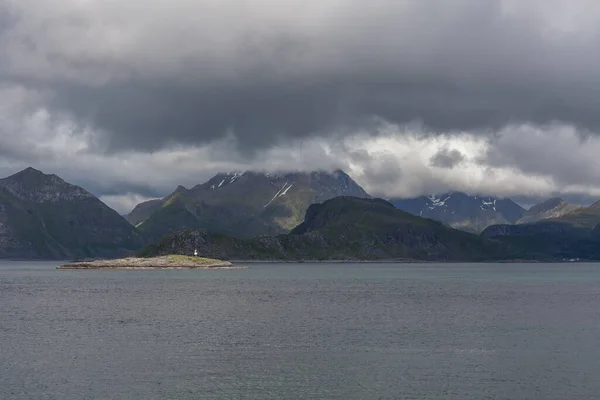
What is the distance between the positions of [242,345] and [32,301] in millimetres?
99641

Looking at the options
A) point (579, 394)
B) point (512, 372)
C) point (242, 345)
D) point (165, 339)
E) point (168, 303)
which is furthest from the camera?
point (168, 303)

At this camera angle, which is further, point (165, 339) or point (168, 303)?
point (168, 303)

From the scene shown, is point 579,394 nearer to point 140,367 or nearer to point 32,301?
point 140,367

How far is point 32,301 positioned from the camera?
168m

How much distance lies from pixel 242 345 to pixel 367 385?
29251mm

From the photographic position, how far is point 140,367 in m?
74.6

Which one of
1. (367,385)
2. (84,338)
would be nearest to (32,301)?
(84,338)

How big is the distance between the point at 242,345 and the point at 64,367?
974 inches

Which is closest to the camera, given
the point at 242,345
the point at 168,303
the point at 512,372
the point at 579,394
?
the point at 579,394

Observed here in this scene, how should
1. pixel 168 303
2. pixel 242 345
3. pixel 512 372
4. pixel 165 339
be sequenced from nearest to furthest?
1. pixel 512 372
2. pixel 242 345
3. pixel 165 339
4. pixel 168 303

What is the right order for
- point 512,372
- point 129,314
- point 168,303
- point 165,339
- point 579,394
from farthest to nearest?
point 168,303
point 129,314
point 165,339
point 512,372
point 579,394

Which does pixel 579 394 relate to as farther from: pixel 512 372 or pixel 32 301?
pixel 32 301

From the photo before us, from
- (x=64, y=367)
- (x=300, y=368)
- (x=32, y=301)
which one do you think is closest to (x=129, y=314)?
(x=32, y=301)

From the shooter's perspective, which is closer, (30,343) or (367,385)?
(367,385)
